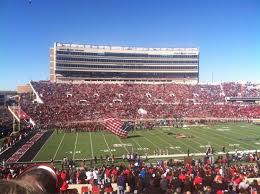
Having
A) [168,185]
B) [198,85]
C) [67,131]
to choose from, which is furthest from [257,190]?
[198,85]

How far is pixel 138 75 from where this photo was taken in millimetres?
83500

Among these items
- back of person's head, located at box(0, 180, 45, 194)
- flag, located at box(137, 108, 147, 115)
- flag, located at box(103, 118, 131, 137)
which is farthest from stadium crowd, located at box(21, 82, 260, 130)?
back of person's head, located at box(0, 180, 45, 194)

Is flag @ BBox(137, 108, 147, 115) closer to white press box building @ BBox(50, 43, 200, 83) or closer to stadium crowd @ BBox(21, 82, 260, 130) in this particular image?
stadium crowd @ BBox(21, 82, 260, 130)

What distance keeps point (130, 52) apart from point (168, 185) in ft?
239

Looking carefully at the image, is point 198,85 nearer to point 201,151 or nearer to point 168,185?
point 201,151

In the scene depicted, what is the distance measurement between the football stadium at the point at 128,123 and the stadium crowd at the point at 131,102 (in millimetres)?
148

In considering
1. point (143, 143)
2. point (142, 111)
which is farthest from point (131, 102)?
point (143, 143)

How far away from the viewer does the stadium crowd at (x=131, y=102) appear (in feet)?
176

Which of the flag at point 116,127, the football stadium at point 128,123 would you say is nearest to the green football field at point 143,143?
the football stadium at point 128,123

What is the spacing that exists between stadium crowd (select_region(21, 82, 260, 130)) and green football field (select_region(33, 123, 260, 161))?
7522 mm

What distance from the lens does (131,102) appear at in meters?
64.1

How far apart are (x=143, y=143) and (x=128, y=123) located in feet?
40.4

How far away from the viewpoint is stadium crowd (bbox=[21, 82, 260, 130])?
53766mm

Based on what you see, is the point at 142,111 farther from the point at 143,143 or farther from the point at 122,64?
the point at 122,64
